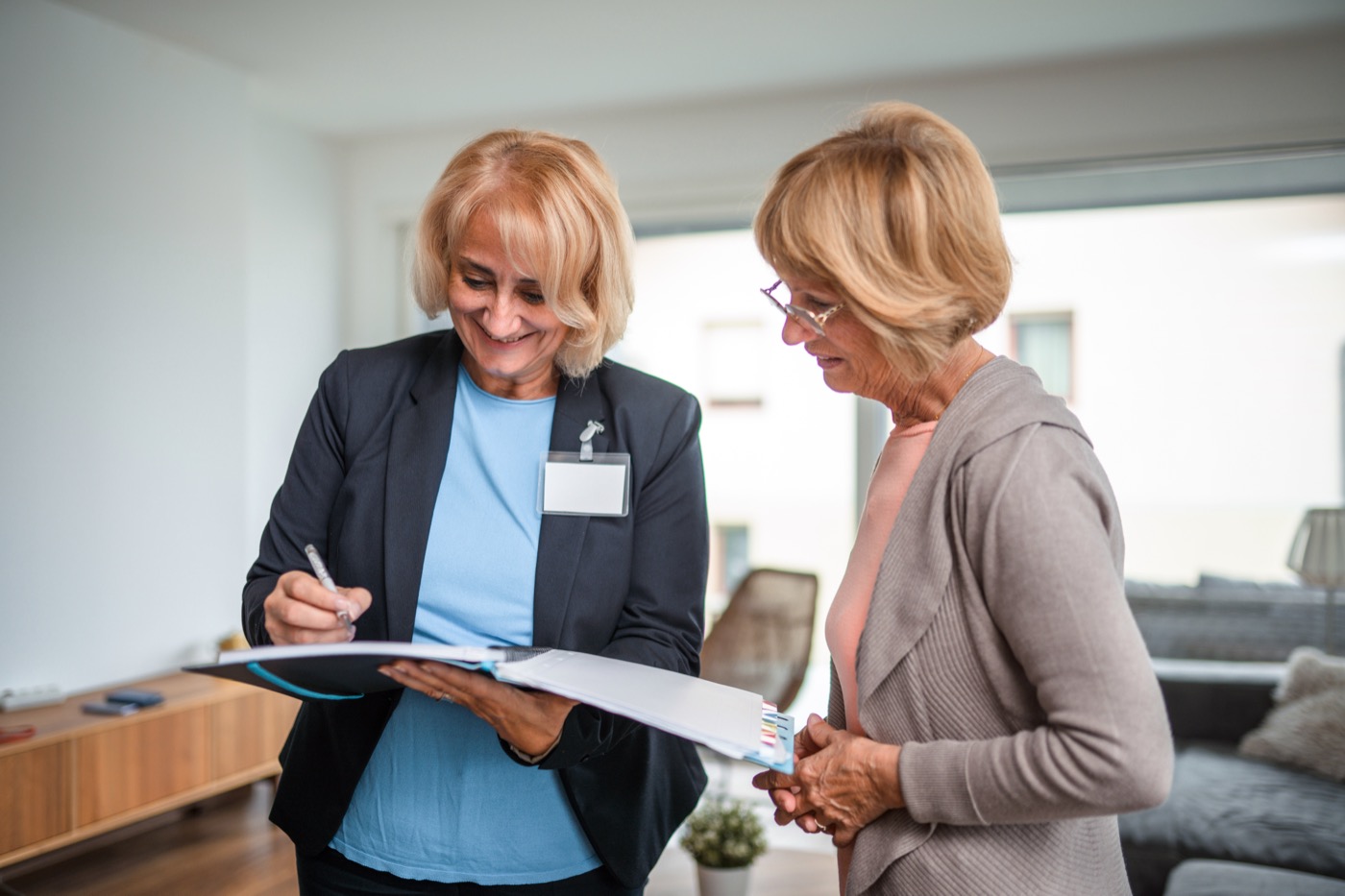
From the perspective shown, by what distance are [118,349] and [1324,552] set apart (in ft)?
16.1

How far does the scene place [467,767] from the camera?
134 cm

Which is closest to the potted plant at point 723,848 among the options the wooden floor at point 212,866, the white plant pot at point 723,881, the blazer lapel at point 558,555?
the white plant pot at point 723,881

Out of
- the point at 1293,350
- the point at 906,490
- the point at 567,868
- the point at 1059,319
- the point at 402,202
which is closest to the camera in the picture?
the point at 906,490

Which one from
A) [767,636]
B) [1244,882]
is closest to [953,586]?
[1244,882]

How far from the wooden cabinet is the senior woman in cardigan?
303 centimetres

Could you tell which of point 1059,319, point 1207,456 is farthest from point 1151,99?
point 1207,456

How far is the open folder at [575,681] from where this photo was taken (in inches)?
36.4

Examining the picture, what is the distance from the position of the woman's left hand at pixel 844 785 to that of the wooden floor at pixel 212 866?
2.98 m

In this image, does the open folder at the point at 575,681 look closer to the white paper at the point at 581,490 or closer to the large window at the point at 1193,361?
the white paper at the point at 581,490

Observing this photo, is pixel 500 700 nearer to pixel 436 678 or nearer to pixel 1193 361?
pixel 436 678

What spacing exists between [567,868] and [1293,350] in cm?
422

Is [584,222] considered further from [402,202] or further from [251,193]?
[402,202]

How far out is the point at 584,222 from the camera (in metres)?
1.39

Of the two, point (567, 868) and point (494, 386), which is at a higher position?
point (494, 386)
